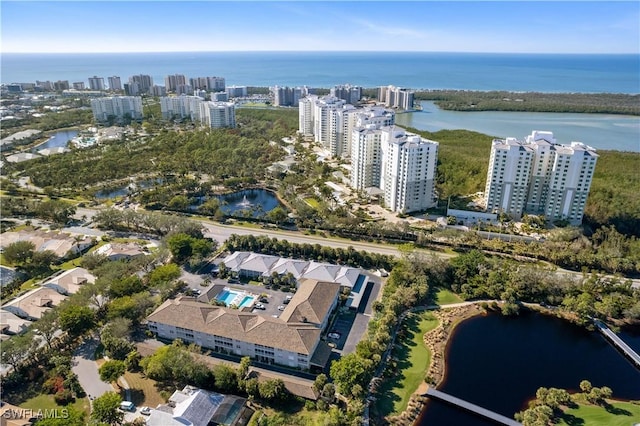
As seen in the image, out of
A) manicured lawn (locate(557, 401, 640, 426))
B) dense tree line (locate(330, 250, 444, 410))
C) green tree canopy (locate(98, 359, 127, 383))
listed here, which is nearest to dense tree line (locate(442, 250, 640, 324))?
dense tree line (locate(330, 250, 444, 410))

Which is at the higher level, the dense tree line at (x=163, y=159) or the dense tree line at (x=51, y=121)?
the dense tree line at (x=51, y=121)

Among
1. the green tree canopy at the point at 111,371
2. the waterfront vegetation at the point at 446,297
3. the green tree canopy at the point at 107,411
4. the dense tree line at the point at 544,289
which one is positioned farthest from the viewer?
the waterfront vegetation at the point at 446,297

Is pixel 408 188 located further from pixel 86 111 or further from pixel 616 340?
pixel 86 111

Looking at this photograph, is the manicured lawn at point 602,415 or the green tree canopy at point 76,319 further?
the green tree canopy at point 76,319

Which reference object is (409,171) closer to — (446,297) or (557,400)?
(446,297)

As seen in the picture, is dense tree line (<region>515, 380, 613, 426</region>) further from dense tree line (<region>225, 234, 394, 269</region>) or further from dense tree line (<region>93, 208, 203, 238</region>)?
dense tree line (<region>93, 208, 203, 238</region>)

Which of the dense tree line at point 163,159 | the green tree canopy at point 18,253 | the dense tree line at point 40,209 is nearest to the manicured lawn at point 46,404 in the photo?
the green tree canopy at point 18,253

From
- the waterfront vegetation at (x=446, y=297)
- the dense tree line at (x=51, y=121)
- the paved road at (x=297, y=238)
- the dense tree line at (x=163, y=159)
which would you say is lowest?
the waterfront vegetation at (x=446, y=297)

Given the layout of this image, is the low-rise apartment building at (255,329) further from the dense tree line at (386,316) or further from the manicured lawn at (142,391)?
the manicured lawn at (142,391)
